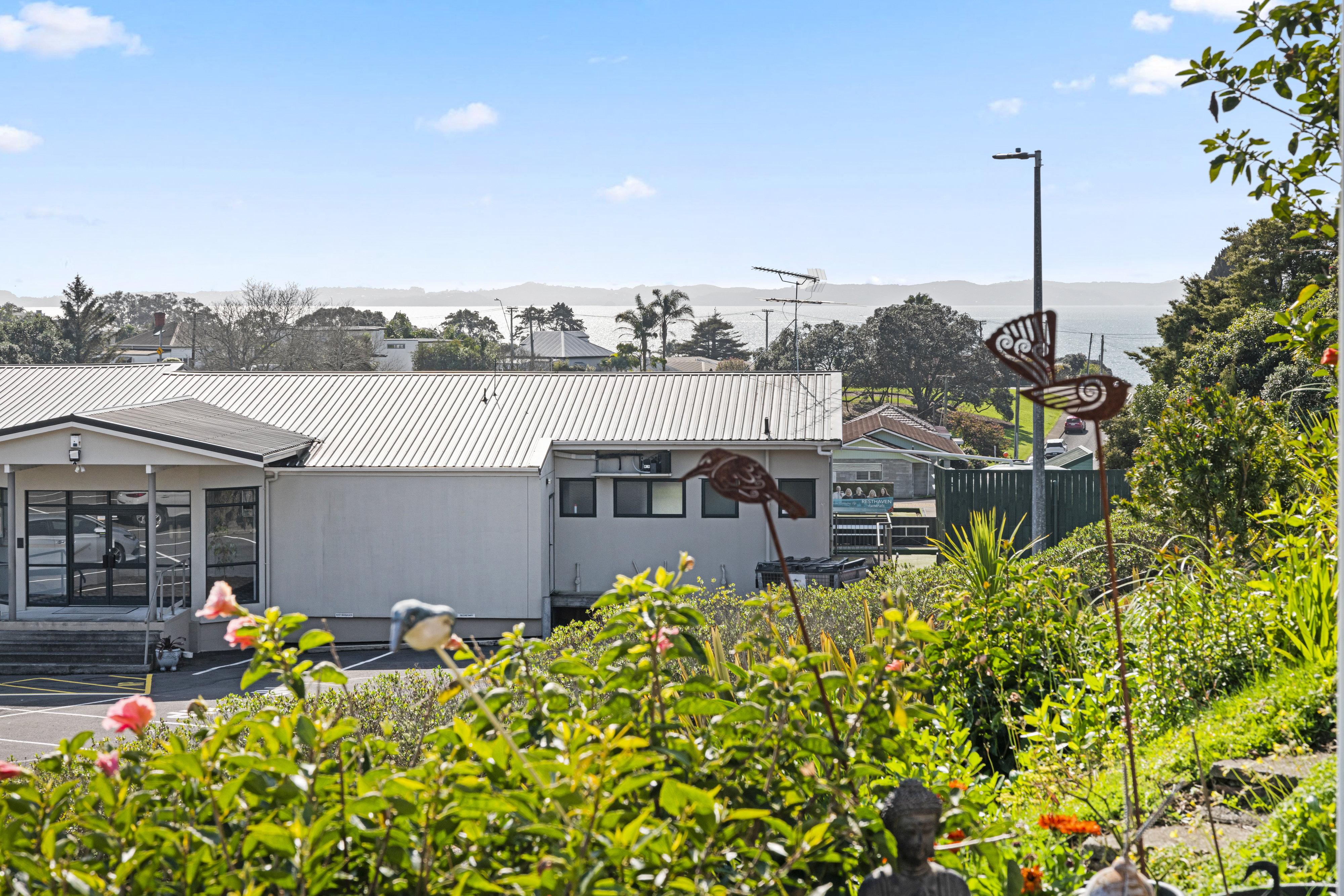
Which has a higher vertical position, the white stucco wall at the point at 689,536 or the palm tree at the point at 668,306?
the palm tree at the point at 668,306

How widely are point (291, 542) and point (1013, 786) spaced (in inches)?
623

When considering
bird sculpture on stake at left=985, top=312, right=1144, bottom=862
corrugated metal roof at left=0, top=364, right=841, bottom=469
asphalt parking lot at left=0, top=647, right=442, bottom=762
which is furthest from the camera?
Answer: corrugated metal roof at left=0, top=364, right=841, bottom=469

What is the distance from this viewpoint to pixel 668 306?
78000 mm

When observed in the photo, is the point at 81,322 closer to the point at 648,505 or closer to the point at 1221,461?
the point at 648,505

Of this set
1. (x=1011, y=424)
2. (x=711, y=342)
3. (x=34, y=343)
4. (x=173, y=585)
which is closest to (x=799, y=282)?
(x=173, y=585)

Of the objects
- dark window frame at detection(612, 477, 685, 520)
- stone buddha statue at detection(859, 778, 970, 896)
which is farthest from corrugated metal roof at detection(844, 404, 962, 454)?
stone buddha statue at detection(859, 778, 970, 896)

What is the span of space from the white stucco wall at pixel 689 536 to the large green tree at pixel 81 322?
54.8 meters

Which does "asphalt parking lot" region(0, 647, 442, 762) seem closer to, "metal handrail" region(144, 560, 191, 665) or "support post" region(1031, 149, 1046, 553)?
"metal handrail" region(144, 560, 191, 665)

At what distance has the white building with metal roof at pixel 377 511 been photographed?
16.9m

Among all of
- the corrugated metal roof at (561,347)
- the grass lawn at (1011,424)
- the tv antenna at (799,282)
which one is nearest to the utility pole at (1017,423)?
the grass lawn at (1011,424)

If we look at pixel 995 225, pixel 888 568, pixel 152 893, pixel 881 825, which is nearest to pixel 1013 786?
pixel 881 825

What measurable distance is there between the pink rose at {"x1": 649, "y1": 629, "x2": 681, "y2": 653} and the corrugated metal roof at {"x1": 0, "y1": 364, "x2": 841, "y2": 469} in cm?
1501

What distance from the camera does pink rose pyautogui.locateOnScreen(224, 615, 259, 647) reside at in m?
2.39

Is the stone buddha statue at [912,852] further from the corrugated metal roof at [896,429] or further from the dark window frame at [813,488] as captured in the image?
the corrugated metal roof at [896,429]
